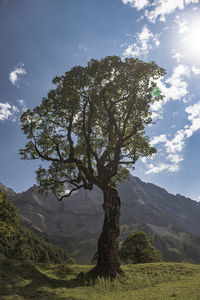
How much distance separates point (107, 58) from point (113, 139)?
8721mm

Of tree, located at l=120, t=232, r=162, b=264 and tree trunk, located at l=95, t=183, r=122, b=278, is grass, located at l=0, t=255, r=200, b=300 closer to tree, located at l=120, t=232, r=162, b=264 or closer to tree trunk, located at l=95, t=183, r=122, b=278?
tree trunk, located at l=95, t=183, r=122, b=278

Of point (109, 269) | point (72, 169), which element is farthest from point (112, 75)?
point (109, 269)

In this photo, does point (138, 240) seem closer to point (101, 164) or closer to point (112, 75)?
point (101, 164)

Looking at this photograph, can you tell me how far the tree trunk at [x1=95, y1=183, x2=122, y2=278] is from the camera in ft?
55.2

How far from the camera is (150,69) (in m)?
20.9

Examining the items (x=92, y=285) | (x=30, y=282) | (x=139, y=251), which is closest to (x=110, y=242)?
(x=92, y=285)

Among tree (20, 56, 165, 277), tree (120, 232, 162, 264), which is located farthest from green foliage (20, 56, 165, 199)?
tree (120, 232, 162, 264)

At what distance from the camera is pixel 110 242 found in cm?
1814

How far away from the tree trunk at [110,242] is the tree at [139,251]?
28.5m

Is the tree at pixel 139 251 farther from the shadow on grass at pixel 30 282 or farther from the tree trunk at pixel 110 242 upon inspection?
the shadow on grass at pixel 30 282

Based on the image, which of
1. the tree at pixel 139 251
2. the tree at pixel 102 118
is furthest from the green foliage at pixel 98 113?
the tree at pixel 139 251

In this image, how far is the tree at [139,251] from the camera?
42156 millimetres

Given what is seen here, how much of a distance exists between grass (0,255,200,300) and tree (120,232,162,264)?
2506 centimetres

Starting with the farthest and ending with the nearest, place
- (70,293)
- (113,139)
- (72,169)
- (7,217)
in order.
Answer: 1. (7,217)
2. (72,169)
3. (113,139)
4. (70,293)
